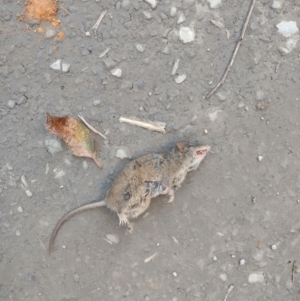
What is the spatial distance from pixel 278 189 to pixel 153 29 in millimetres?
1348

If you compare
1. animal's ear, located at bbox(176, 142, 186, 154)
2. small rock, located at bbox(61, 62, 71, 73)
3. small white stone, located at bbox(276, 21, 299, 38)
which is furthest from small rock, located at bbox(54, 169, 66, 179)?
small white stone, located at bbox(276, 21, 299, 38)

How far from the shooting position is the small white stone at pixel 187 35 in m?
3.84

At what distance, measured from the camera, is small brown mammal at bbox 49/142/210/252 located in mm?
3623

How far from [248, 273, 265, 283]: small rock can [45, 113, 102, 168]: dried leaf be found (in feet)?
4.27

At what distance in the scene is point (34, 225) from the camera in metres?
3.84

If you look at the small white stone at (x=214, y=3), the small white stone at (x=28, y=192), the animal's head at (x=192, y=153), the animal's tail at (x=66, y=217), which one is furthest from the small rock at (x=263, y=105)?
the small white stone at (x=28, y=192)

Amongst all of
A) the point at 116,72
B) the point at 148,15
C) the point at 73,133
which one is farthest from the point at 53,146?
the point at 148,15

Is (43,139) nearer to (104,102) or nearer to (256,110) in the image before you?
(104,102)

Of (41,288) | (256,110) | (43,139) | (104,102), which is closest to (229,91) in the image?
(256,110)

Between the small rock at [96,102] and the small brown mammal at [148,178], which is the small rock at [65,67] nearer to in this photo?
the small rock at [96,102]

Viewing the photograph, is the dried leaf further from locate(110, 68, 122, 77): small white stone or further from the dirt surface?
locate(110, 68, 122, 77): small white stone

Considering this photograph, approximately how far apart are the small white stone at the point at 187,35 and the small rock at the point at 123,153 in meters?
0.82

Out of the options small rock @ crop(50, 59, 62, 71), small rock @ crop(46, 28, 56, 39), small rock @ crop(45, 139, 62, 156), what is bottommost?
small rock @ crop(45, 139, 62, 156)

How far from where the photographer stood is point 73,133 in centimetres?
374
